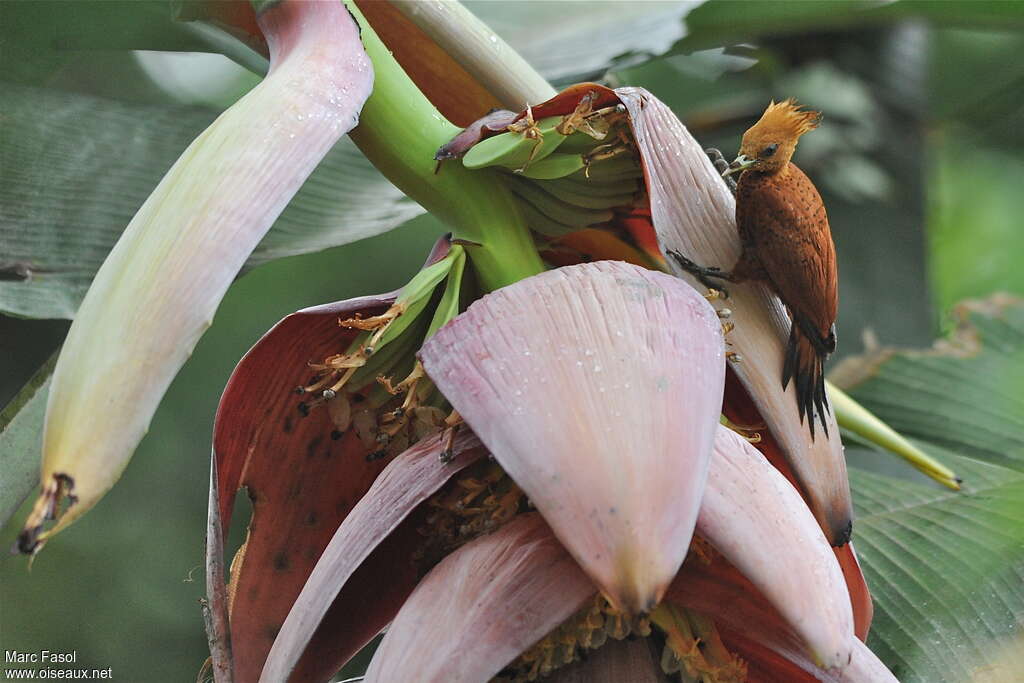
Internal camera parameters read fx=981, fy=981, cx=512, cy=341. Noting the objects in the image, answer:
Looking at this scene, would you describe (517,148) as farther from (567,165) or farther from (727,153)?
(727,153)

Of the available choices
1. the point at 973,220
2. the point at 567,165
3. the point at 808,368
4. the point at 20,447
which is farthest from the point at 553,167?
the point at 973,220

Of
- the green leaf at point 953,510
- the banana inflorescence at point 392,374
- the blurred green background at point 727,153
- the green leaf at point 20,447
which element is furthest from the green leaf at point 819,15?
the green leaf at point 20,447

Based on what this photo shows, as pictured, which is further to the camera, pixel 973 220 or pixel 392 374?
pixel 973 220

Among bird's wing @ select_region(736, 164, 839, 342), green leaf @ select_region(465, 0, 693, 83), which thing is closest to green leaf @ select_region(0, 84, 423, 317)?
green leaf @ select_region(465, 0, 693, 83)

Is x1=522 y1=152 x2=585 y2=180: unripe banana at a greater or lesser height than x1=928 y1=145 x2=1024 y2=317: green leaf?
greater

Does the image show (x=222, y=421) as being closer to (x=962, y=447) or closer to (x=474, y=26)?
(x=474, y=26)

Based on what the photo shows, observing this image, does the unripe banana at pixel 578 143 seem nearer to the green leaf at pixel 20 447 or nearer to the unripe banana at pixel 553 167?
the unripe banana at pixel 553 167

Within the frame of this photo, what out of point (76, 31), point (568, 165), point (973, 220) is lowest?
point (973, 220)

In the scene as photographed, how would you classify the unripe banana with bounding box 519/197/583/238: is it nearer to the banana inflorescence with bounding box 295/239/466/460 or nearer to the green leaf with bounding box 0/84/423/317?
the banana inflorescence with bounding box 295/239/466/460
